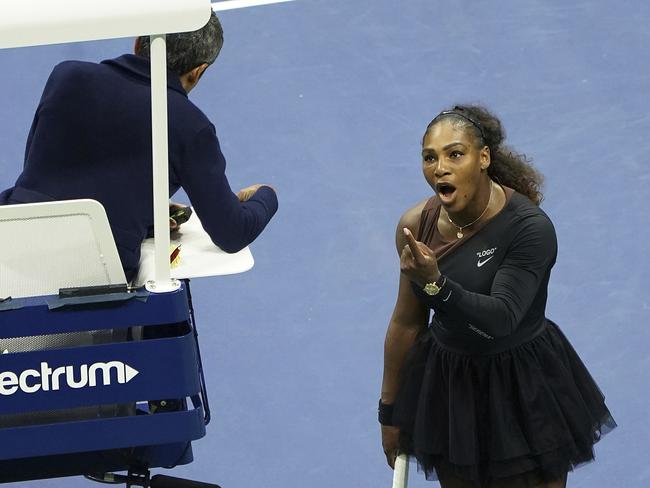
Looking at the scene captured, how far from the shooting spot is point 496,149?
4.15 metres

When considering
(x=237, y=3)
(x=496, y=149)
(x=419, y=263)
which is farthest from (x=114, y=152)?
(x=237, y=3)

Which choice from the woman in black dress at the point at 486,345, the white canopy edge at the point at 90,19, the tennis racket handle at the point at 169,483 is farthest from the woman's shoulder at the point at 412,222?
the white canopy edge at the point at 90,19

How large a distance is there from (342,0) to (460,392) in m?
4.69

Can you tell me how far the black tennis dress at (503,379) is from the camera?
3.99 m

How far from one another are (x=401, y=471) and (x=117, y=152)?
1390 mm

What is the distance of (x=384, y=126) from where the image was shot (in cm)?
739

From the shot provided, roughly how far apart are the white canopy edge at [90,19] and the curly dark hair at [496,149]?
1.14 meters

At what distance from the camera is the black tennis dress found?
399cm

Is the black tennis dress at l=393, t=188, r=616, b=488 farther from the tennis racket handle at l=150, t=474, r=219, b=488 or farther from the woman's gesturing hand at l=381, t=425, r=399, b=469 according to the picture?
the tennis racket handle at l=150, t=474, r=219, b=488

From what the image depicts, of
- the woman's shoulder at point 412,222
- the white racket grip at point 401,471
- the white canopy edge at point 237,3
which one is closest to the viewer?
the woman's shoulder at point 412,222

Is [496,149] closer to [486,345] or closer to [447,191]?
[447,191]

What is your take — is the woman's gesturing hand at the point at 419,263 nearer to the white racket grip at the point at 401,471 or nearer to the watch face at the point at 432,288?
the watch face at the point at 432,288

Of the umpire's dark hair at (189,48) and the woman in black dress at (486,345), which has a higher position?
the umpire's dark hair at (189,48)

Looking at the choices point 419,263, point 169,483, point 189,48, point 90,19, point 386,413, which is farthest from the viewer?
point 386,413
